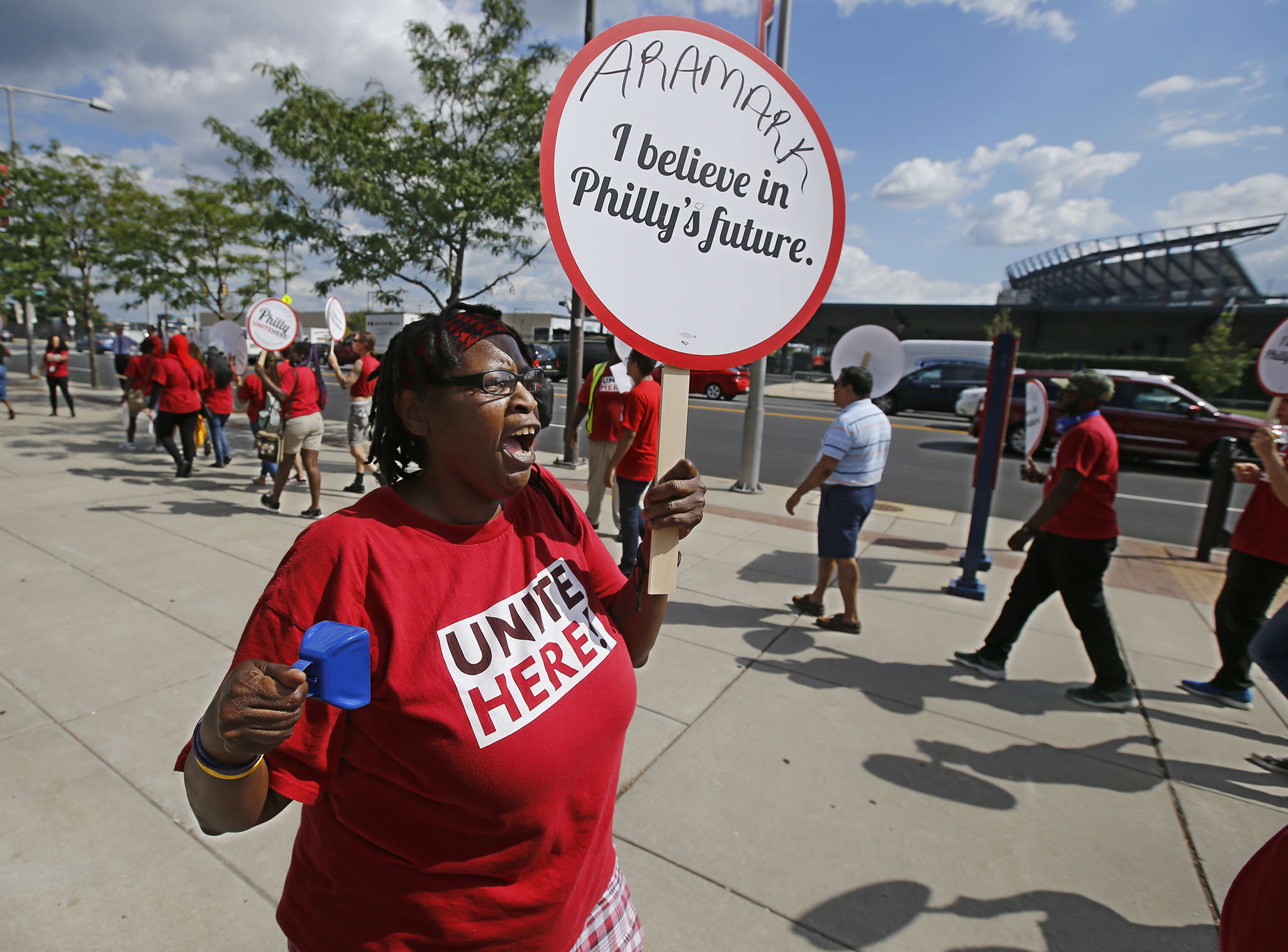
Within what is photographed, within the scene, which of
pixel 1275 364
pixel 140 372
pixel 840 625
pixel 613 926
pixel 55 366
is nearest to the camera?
pixel 613 926

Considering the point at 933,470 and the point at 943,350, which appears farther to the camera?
the point at 943,350

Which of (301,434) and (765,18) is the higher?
(765,18)

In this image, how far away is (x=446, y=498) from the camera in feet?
4.31

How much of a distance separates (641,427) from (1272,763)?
3999 mm

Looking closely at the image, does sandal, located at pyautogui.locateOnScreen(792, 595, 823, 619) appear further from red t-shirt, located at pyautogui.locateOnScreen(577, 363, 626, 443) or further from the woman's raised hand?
the woman's raised hand

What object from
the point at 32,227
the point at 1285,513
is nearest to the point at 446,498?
the point at 1285,513

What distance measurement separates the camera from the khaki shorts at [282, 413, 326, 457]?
22.3 feet

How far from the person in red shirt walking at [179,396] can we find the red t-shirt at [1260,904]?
9515 mm

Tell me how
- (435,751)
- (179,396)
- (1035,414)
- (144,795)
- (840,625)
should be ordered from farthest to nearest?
(179,396)
(1035,414)
(840,625)
(144,795)
(435,751)

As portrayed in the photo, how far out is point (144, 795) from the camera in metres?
2.74

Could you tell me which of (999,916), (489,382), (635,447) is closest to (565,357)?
(635,447)

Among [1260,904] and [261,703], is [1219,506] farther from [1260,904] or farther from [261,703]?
[261,703]

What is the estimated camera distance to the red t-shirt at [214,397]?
8891 millimetres

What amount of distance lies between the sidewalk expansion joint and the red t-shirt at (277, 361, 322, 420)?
3683 millimetres
